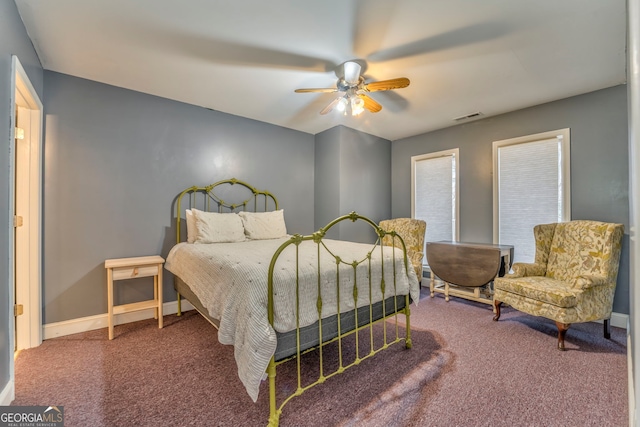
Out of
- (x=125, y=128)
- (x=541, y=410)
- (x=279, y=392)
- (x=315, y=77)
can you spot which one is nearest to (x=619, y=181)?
(x=541, y=410)

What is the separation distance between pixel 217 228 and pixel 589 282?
333cm

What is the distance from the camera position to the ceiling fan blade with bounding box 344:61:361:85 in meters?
2.23

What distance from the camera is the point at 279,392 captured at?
1667 mm

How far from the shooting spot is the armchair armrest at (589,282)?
219 centimetres

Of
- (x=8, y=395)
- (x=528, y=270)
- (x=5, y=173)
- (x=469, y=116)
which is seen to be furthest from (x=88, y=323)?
(x=469, y=116)

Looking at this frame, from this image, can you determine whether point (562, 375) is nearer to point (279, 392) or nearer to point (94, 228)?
point (279, 392)

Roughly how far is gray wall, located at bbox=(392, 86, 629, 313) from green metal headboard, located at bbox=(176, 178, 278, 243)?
8.82 ft

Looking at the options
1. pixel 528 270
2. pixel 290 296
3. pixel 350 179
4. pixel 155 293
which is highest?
pixel 350 179

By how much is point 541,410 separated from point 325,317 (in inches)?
50.6

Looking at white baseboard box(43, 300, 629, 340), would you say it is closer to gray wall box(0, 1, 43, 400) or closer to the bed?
the bed

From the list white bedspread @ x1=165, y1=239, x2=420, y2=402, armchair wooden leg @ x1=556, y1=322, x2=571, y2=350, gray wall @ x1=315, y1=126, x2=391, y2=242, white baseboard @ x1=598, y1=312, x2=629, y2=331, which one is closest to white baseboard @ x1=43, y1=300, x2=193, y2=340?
white bedspread @ x1=165, y1=239, x2=420, y2=402

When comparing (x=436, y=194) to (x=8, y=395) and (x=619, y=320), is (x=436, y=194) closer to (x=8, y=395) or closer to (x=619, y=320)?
(x=619, y=320)

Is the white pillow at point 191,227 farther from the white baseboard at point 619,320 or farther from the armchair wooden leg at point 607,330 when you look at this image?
the white baseboard at point 619,320

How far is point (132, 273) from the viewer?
8.14 ft
